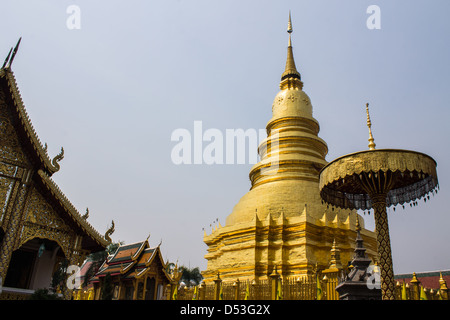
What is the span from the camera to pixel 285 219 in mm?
17359

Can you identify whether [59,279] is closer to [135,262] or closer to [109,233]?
[109,233]

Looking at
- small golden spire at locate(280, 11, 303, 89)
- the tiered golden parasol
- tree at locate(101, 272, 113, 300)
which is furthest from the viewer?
small golden spire at locate(280, 11, 303, 89)

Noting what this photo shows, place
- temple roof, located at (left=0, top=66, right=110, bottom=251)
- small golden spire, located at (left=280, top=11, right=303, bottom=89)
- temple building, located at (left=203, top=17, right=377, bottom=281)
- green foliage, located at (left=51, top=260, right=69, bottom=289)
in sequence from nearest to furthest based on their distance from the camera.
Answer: green foliage, located at (left=51, top=260, right=69, bottom=289)
temple roof, located at (left=0, top=66, right=110, bottom=251)
temple building, located at (left=203, top=17, right=377, bottom=281)
small golden spire, located at (left=280, top=11, right=303, bottom=89)

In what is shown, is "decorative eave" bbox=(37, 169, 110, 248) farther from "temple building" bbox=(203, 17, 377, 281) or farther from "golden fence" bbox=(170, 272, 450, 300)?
"temple building" bbox=(203, 17, 377, 281)

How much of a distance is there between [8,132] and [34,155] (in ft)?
3.04

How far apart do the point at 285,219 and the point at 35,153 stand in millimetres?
11538

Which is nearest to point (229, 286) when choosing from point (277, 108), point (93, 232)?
point (93, 232)

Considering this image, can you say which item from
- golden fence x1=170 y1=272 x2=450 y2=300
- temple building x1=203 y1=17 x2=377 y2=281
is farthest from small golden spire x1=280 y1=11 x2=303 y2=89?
golden fence x1=170 y1=272 x2=450 y2=300

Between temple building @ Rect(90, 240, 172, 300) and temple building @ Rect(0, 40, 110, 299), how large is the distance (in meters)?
6.91

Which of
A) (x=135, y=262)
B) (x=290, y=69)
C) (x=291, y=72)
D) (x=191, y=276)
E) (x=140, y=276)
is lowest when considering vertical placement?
(x=140, y=276)

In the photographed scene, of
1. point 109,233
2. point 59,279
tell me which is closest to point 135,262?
point 109,233

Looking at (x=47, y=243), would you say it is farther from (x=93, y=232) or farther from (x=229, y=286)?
(x=229, y=286)

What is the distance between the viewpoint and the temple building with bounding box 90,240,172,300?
56.7ft

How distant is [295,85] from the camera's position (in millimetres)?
24750
